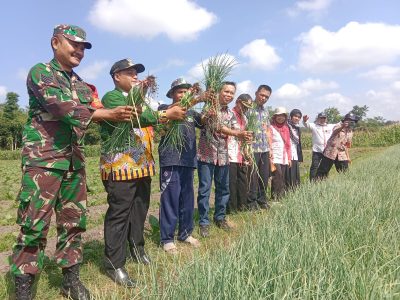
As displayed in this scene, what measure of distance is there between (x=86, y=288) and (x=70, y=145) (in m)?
1.02

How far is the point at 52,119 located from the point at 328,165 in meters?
6.17

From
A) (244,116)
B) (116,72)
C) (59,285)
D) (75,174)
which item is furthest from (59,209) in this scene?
(244,116)

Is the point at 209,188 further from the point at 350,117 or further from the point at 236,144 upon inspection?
the point at 350,117

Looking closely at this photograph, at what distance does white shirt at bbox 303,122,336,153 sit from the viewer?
757 centimetres

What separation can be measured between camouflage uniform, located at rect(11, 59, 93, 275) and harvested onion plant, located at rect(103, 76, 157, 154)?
0.89 feet

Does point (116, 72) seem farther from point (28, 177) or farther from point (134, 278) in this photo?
point (134, 278)

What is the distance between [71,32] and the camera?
2.42 metres

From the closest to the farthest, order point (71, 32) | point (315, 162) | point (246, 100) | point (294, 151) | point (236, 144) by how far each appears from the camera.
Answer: point (71, 32) < point (246, 100) < point (236, 144) < point (294, 151) < point (315, 162)

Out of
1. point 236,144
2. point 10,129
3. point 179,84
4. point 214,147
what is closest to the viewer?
point 179,84

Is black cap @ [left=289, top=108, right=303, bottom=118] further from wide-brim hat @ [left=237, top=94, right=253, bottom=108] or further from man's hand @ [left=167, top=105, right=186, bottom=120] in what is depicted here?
man's hand @ [left=167, top=105, right=186, bottom=120]

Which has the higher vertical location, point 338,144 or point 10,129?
point 10,129

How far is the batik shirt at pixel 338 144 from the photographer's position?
7.09 metres

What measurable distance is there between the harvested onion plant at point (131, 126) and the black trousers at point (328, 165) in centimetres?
532

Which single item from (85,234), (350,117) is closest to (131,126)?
(85,234)
